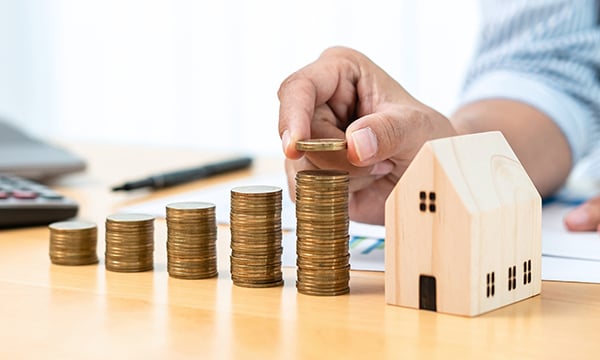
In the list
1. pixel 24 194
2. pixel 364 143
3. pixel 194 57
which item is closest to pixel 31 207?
pixel 24 194

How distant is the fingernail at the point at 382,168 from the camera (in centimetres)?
96

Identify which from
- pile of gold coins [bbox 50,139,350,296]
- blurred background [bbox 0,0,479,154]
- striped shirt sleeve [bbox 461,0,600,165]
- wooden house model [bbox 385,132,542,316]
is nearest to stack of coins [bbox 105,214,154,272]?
pile of gold coins [bbox 50,139,350,296]

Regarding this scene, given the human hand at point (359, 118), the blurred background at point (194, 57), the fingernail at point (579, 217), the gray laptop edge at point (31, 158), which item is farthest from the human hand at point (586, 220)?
the blurred background at point (194, 57)

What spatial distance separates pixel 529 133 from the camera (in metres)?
1.26

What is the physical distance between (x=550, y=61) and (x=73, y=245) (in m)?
0.83

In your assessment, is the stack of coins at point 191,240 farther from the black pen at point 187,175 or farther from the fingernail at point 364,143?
the black pen at point 187,175

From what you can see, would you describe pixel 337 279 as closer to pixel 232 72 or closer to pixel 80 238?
pixel 80 238

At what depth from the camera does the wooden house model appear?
67 centimetres

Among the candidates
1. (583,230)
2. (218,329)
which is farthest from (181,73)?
(218,329)

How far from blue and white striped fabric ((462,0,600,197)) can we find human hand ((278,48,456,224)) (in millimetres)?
398

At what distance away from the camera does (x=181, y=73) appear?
3.63 m

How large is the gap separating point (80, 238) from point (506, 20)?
0.85 meters

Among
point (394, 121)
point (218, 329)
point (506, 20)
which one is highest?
point (506, 20)

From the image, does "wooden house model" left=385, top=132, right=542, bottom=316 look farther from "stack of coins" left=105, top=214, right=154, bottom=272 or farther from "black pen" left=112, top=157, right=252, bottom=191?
"black pen" left=112, top=157, right=252, bottom=191
